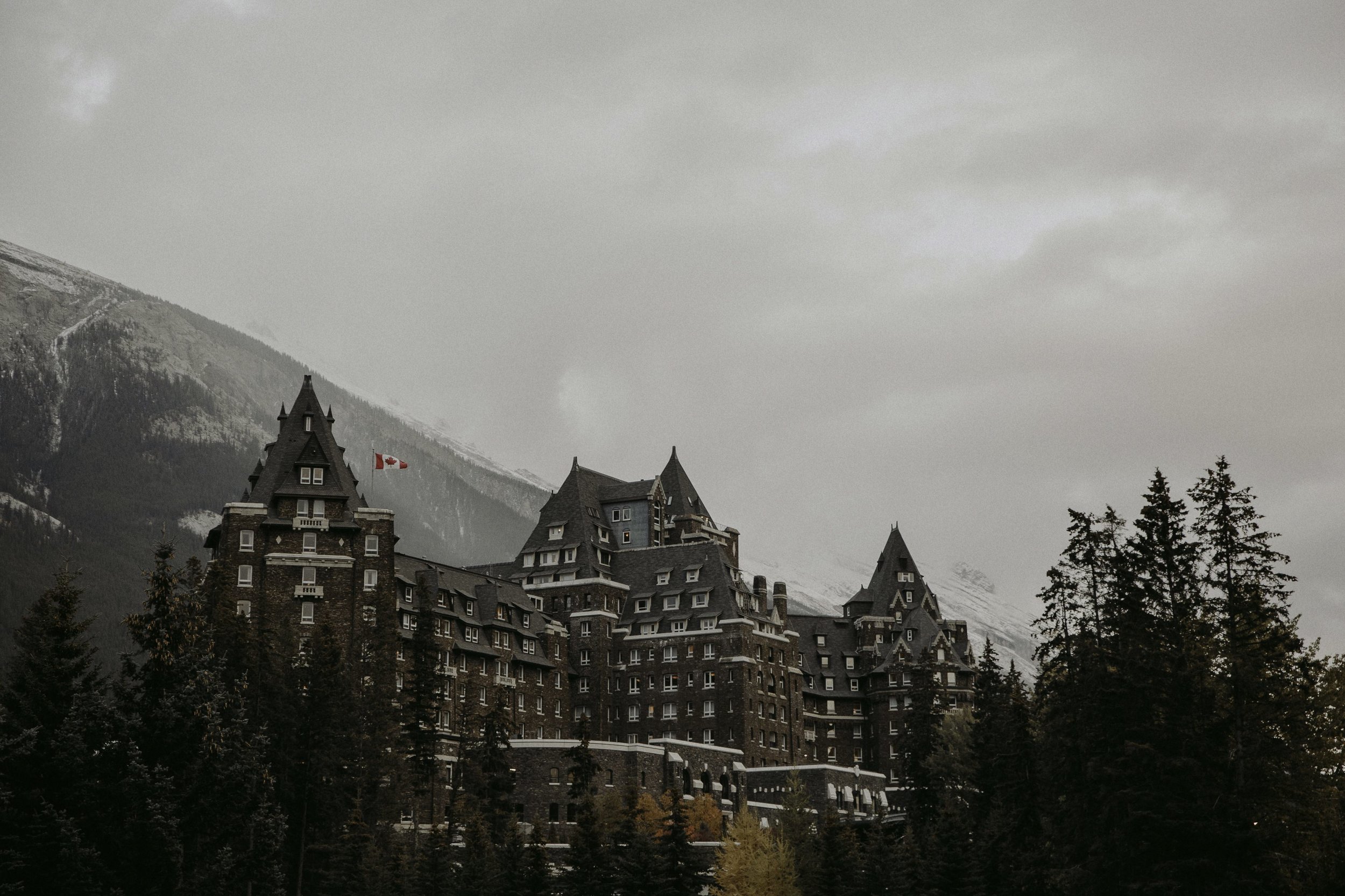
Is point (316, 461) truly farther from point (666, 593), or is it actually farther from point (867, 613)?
point (867, 613)

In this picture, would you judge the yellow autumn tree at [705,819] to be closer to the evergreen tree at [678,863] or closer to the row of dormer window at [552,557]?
the evergreen tree at [678,863]

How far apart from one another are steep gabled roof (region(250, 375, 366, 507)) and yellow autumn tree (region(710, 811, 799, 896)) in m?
38.3

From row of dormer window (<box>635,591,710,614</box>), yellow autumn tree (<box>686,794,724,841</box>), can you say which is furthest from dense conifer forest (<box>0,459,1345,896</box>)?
row of dormer window (<box>635,591,710,614</box>)

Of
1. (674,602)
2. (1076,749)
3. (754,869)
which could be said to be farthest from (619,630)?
(1076,749)

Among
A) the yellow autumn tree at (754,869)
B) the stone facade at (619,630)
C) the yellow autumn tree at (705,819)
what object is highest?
the stone facade at (619,630)

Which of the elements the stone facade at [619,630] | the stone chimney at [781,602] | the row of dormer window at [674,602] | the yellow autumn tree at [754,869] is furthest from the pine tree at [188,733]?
the stone chimney at [781,602]

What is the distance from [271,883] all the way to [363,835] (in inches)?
754

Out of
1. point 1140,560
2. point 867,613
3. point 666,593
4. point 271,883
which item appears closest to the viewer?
point 1140,560

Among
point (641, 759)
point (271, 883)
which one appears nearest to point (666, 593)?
point (641, 759)

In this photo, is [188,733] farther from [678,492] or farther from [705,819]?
[678,492]

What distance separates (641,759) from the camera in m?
127

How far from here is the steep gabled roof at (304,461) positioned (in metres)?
118

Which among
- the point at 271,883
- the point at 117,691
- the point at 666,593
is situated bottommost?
the point at 271,883

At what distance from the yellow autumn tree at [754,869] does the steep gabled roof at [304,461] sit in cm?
3835
